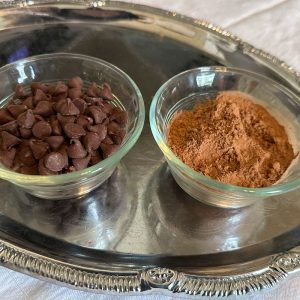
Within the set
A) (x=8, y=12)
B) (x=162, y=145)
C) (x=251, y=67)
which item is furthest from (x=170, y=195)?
(x=8, y=12)

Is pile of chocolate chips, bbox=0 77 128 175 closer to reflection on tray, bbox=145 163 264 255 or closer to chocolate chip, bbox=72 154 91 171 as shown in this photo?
chocolate chip, bbox=72 154 91 171

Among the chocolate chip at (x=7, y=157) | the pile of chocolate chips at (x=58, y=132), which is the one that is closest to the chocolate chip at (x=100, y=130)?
the pile of chocolate chips at (x=58, y=132)

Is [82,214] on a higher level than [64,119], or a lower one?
lower

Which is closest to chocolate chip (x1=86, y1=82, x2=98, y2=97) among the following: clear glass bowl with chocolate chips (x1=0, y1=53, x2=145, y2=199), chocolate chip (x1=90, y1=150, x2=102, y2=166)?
clear glass bowl with chocolate chips (x1=0, y1=53, x2=145, y2=199)

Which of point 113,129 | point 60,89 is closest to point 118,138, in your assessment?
point 113,129

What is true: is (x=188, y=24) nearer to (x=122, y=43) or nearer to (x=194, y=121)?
(x=122, y=43)

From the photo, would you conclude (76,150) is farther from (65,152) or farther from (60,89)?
(60,89)
